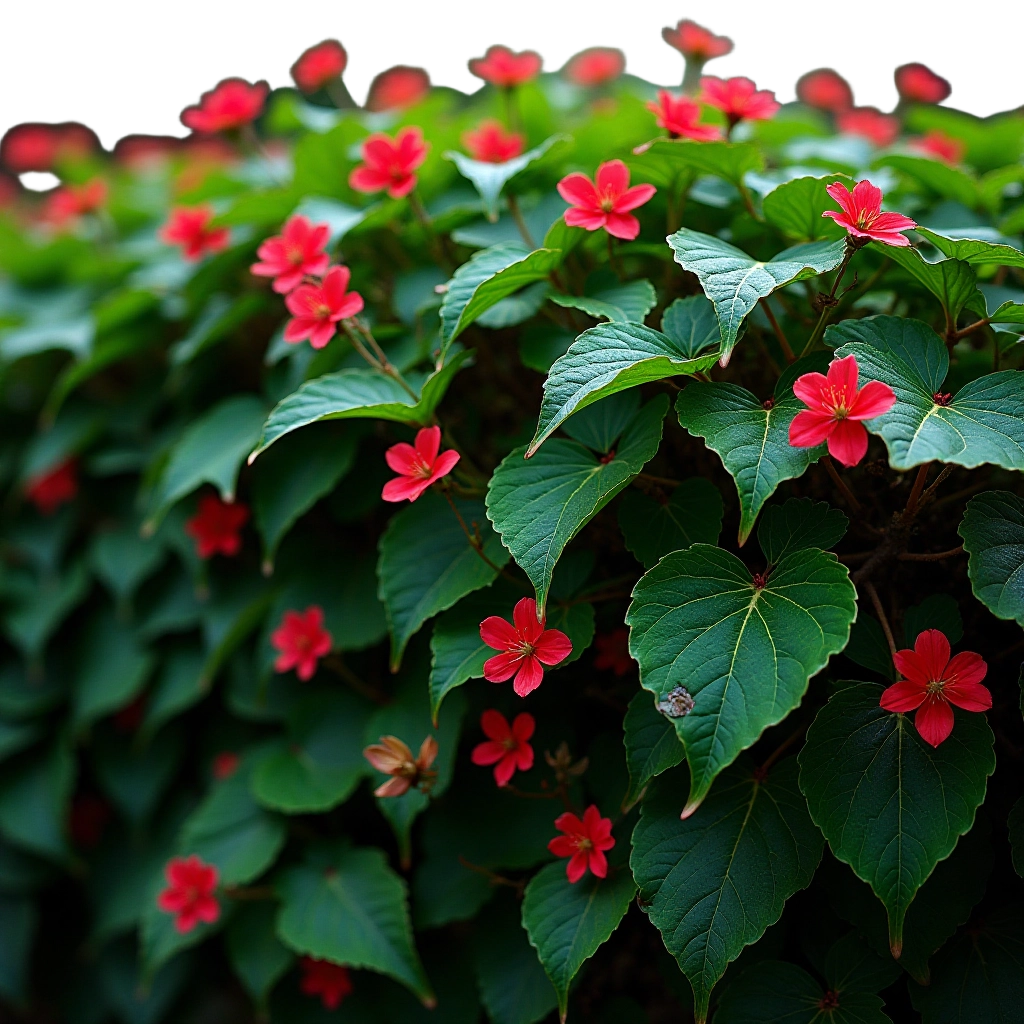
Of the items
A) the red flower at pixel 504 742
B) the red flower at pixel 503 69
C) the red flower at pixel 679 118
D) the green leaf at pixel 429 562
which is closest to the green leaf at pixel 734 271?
the red flower at pixel 679 118

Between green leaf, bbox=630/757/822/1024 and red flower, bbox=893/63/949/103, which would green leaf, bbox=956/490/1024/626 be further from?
red flower, bbox=893/63/949/103

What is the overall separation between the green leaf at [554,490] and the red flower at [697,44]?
2.84 ft

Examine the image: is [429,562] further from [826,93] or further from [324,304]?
[826,93]

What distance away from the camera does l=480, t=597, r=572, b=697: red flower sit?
837 mm

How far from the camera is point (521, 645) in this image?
2.79 ft

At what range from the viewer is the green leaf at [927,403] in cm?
70

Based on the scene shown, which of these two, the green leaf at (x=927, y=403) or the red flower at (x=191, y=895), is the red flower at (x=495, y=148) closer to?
the green leaf at (x=927, y=403)

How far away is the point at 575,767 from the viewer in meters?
0.96

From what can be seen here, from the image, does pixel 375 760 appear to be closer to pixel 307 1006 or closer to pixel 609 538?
pixel 609 538

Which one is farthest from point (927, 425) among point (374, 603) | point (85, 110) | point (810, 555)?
point (85, 110)

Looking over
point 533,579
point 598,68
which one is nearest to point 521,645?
point 533,579

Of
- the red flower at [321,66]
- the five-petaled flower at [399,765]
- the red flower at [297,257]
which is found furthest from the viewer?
the red flower at [321,66]

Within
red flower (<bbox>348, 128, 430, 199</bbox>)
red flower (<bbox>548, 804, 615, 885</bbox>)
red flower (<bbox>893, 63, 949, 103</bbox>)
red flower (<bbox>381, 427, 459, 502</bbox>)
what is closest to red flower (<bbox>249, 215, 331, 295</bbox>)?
red flower (<bbox>348, 128, 430, 199</bbox>)

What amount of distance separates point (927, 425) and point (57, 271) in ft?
6.31
